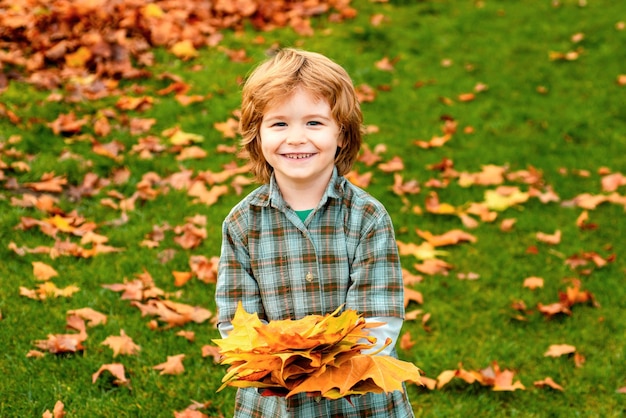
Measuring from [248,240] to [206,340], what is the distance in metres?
1.42

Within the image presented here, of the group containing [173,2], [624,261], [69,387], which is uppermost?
[173,2]

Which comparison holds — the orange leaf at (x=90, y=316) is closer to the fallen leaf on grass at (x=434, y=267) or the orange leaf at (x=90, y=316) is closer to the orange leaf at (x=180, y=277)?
the orange leaf at (x=180, y=277)

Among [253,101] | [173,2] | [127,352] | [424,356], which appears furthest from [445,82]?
[253,101]

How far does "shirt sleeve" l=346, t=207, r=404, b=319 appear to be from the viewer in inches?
89.7

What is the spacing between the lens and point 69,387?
3.15 m

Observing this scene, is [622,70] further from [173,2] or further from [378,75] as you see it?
[173,2]

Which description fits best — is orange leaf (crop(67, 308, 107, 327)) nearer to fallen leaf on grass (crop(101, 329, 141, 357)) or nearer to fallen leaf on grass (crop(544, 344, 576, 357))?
fallen leaf on grass (crop(101, 329, 141, 357))

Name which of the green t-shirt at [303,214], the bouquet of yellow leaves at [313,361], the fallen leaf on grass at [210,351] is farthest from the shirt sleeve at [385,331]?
the fallen leaf on grass at [210,351]

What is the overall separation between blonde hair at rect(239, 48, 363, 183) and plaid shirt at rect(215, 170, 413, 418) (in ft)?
0.52

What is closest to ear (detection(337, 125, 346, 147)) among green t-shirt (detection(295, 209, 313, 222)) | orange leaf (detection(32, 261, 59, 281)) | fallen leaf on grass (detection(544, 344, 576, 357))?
green t-shirt (detection(295, 209, 313, 222))

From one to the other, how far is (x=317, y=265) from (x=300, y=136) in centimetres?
40

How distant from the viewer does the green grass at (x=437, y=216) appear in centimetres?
332

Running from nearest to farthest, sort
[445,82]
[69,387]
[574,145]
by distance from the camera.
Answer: [69,387] → [574,145] → [445,82]

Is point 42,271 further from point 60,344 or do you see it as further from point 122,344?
point 122,344
